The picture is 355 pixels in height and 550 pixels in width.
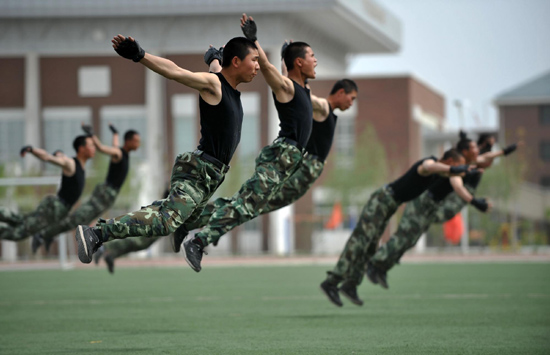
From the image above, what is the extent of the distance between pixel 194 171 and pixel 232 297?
20.5ft

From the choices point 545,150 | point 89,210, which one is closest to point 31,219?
point 89,210

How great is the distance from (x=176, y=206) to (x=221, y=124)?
91 cm

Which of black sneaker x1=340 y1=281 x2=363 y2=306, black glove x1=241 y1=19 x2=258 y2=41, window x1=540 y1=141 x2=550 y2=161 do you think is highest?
window x1=540 y1=141 x2=550 y2=161

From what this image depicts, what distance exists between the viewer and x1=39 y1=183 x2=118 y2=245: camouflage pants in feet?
52.5

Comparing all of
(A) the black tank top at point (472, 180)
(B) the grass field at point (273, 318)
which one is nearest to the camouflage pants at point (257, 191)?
(B) the grass field at point (273, 318)

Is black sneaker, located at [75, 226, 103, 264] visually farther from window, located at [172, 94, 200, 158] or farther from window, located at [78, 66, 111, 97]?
window, located at [78, 66, 111, 97]

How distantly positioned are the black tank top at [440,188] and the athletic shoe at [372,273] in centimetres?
160

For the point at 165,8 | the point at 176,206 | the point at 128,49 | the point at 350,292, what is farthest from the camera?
the point at 165,8

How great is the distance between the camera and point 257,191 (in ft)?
32.6

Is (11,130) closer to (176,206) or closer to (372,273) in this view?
(372,273)

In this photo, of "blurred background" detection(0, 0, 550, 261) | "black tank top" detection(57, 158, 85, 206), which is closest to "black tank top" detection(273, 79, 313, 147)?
"black tank top" detection(57, 158, 85, 206)

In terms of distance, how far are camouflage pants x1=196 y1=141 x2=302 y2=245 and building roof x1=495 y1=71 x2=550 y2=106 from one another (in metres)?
62.1

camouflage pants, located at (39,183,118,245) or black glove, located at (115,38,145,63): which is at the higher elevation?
black glove, located at (115,38,145,63)

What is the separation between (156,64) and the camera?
8.13 metres
